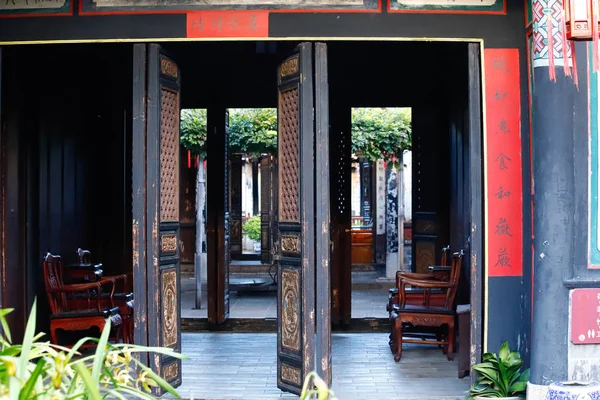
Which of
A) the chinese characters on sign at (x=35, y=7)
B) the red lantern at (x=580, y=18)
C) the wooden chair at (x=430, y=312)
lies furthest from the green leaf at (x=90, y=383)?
the wooden chair at (x=430, y=312)

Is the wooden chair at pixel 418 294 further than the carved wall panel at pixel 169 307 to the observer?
Yes

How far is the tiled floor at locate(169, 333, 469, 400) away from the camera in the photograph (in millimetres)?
4680

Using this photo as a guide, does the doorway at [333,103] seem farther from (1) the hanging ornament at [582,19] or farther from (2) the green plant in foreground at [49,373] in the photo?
(2) the green plant in foreground at [49,373]

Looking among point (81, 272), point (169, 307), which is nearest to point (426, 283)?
point (169, 307)

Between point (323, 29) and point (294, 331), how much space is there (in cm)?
198

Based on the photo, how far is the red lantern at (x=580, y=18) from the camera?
11.6 ft

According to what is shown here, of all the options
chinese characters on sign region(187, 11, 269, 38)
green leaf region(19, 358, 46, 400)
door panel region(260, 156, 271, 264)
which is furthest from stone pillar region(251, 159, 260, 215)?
green leaf region(19, 358, 46, 400)

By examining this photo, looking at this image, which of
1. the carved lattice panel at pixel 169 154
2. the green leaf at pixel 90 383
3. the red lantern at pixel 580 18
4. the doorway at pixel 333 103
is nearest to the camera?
the green leaf at pixel 90 383

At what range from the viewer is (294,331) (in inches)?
180

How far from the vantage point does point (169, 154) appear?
15.7 feet

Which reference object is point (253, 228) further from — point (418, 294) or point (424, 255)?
point (418, 294)

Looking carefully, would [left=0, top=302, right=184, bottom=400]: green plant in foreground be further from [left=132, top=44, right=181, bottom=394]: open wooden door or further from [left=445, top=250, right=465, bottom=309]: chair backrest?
[left=445, top=250, right=465, bottom=309]: chair backrest

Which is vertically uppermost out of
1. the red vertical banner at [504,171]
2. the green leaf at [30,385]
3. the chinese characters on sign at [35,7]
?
the chinese characters on sign at [35,7]

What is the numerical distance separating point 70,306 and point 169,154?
188 centimetres
